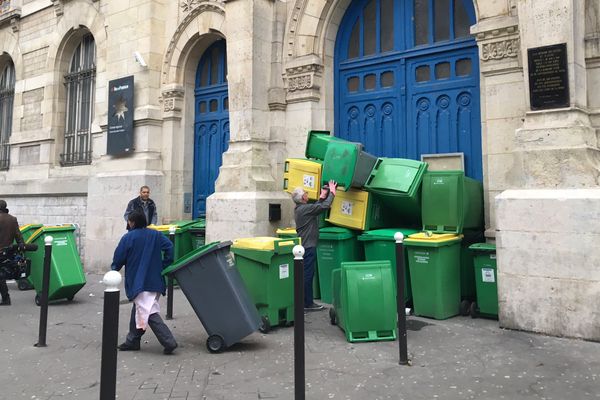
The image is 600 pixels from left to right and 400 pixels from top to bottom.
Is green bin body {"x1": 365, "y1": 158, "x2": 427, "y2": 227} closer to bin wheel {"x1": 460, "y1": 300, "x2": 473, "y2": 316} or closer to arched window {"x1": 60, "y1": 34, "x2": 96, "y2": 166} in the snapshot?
bin wheel {"x1": 460, "y1": 300, "x2": 473, "y2": 316}

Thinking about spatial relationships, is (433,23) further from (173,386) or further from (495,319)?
(173,386)

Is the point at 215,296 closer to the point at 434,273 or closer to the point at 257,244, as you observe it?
the point at 257,244

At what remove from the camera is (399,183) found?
6703 mm

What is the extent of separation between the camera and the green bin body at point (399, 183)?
6.64 m

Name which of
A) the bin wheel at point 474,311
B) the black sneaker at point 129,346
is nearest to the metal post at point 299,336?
the black sneaker at point 129,346

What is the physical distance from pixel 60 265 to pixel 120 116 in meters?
4.84

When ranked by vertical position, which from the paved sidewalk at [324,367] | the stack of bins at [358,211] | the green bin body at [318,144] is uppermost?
the green bin body at [318,144]

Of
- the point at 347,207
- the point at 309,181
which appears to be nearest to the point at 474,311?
the point at 347,207

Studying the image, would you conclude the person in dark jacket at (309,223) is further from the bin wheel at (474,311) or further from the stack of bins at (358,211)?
the bin wheel at (474,311)

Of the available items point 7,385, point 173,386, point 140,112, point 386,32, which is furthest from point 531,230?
point 140,112

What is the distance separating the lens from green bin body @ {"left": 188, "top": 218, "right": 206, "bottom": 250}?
9.48 meters

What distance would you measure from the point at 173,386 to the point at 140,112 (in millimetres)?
8401

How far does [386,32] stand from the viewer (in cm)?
873

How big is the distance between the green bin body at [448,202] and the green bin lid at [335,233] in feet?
3.52
